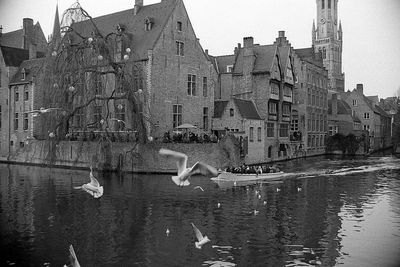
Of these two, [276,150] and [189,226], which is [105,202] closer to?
[189,226]

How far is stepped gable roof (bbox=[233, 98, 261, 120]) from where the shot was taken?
43.5m

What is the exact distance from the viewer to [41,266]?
11.9m

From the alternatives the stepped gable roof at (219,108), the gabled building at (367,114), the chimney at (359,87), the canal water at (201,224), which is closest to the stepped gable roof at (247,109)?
the stepped gable roof at (219,108)

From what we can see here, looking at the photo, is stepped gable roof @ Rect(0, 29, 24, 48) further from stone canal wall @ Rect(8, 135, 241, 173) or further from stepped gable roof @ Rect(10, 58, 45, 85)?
stone canal wall @ Rect(8, 135, 241, 173)

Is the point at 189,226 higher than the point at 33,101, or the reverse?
the point at 33,101

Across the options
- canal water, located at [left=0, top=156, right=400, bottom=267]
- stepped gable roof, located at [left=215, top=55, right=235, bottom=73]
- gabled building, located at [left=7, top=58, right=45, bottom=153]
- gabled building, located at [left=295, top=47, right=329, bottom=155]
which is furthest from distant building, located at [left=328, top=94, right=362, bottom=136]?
gabled building, located at [left=7, top=58, right=45, bottom=153]

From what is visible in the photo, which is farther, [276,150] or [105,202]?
[276,150]

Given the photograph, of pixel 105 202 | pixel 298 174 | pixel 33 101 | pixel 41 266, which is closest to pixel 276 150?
pixel 298 174

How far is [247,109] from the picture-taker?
147ft

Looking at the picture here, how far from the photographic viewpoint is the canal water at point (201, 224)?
12891 millimetres

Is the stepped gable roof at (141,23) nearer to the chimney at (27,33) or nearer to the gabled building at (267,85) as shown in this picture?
the gabled building at (267,85)

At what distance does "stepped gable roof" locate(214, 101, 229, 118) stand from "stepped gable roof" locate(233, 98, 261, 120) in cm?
141

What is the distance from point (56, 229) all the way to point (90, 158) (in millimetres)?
20792

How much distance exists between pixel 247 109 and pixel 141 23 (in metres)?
13.8
